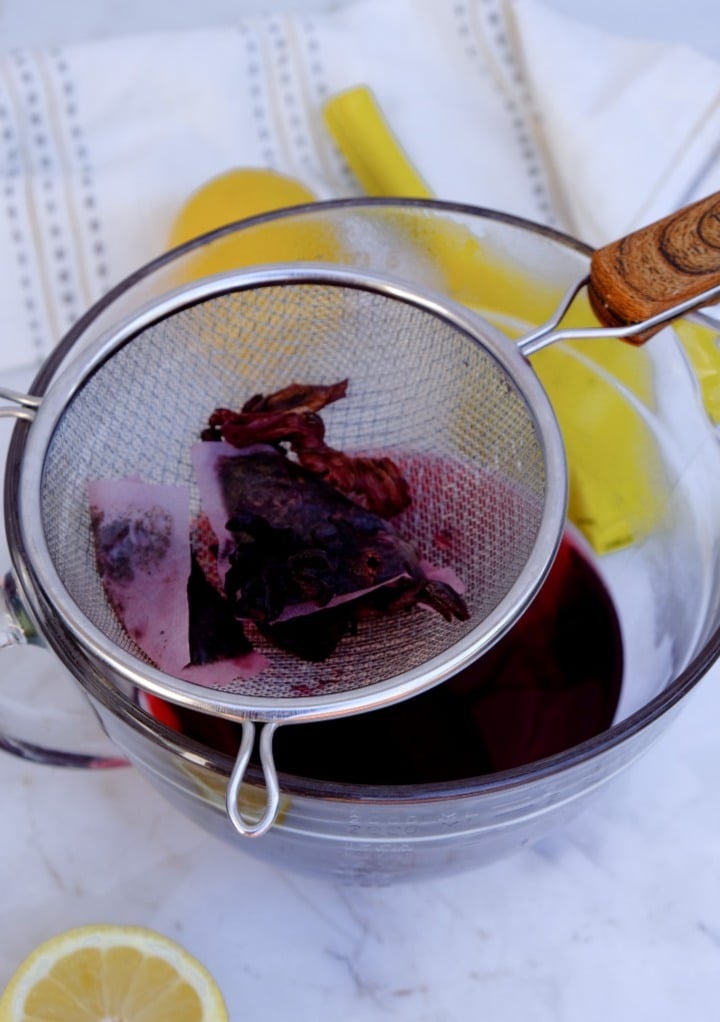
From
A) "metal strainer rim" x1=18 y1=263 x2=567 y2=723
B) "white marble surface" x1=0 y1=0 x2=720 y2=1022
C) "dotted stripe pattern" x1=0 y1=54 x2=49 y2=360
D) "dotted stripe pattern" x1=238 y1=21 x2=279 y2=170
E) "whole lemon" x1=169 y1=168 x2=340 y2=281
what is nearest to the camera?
"metal strainer rim" x1=18 y1=263 x2=567 y2=723

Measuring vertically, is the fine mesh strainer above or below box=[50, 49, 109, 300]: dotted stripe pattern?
below

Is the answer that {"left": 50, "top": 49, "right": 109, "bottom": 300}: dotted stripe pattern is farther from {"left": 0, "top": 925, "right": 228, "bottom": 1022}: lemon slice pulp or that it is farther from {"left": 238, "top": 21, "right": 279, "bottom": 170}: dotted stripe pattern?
{"left": 0, "top": 925, "right": 228, "bottom": 1022}: lemon slice pulp

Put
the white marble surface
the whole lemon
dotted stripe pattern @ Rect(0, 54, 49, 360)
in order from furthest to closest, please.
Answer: dotted stripe pattern @ Rect(0, 54, 49, 360) < the whole lemon < the white marble surface

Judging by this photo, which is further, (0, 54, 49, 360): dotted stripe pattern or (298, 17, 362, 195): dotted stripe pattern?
(298, 17, 362, 195): dotted stripe pattern

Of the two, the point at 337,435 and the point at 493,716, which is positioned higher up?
the point at 337,435

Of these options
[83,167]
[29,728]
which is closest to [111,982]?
[29,728]

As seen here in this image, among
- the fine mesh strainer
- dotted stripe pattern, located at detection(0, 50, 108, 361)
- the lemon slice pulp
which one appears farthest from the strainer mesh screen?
dotted stripe pattern, located at detection(0, 50, 108, 361)

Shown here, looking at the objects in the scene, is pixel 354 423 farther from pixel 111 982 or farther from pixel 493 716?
pixel 111 982
